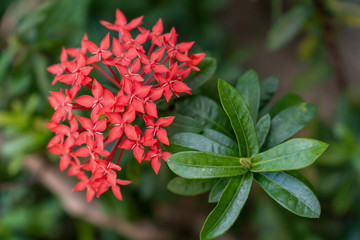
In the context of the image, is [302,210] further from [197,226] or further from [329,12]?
[197,226]

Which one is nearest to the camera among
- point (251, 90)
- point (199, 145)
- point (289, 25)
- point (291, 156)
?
point (291, 156)

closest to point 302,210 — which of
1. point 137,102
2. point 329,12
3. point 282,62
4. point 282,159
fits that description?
point 282,159

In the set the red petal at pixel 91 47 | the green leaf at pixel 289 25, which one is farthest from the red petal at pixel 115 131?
the green leaf at pixel 289 25

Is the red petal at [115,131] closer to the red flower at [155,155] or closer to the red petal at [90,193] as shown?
the red flower at [155,155]

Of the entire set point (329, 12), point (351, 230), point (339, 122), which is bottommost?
point (351, 230)

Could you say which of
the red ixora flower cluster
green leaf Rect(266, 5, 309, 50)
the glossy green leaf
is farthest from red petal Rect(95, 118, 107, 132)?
green leaf Rect(266, 5, 309, 50)

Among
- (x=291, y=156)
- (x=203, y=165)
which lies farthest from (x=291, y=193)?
(x=203, y=165)

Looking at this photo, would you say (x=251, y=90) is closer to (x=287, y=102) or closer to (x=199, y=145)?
(x=287, y=102)
